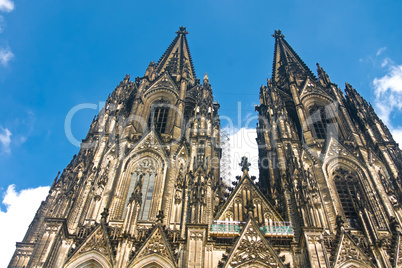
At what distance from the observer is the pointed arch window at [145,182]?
2378 cm

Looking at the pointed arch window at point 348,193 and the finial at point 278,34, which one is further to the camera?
the finial at point 278,34

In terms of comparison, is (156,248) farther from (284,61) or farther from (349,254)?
(284,61)

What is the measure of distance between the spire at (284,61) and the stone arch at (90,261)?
2645cm

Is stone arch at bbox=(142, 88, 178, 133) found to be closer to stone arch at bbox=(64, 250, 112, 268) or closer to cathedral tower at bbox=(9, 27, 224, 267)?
cathedral tower at bbox=(9, 27, 224, 267)

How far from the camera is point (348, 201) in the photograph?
984 inches

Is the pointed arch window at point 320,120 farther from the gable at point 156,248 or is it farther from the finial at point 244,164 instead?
the gable at point 156,248

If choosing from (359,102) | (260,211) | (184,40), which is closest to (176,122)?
(260,211)

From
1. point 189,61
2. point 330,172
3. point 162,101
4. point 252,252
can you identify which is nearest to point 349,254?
point 252,252

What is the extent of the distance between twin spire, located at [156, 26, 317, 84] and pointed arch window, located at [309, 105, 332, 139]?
5.55 m

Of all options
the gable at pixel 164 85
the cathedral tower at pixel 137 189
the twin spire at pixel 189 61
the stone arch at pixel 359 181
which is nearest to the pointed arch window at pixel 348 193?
the stone arch at pixel 359 181

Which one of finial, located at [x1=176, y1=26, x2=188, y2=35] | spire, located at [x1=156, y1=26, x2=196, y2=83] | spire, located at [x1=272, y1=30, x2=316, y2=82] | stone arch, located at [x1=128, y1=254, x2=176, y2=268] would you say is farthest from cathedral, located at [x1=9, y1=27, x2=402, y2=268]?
finial, located at [x1=176, y1=26, x2=188, y2=35]

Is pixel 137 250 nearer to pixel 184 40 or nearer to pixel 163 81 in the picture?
pixel 163 81

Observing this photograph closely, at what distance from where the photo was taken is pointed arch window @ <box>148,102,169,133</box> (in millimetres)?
31231

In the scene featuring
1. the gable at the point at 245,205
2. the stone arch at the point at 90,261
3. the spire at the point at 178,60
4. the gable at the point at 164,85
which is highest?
the spire at the point at 178,60
